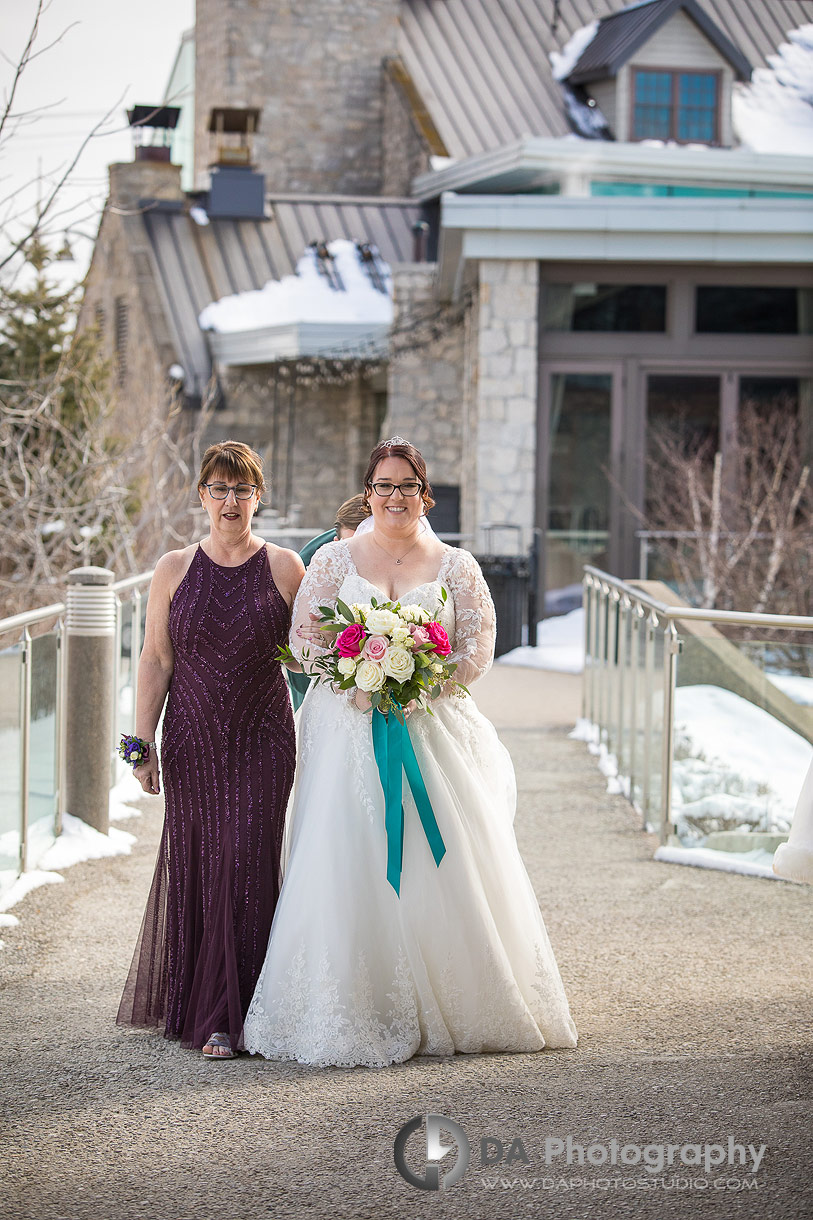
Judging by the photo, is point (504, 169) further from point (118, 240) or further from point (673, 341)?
point (118, 240)

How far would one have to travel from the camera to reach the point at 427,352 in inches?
723

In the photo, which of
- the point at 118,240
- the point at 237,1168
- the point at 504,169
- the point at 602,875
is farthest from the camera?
the point at 118,240

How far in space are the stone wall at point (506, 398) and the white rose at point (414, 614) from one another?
1083 centimetres

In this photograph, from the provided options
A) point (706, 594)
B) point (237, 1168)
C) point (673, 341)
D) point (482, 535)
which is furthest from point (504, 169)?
point (237, 1168)

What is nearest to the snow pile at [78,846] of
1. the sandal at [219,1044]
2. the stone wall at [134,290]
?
the sandal at [219,1044]

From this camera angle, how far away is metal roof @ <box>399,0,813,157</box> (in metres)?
23.9

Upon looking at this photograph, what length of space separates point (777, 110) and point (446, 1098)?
22.1m

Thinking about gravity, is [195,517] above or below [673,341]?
below

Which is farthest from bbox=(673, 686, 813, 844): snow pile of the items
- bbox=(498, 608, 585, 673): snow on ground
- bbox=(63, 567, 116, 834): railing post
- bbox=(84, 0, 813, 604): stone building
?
bbox=(84, 0, 813, 604): stone building

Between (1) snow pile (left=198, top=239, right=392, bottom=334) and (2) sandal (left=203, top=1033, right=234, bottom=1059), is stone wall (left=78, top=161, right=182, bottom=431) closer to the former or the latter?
(1) snow pile (left=198, top=239, right=392, bottom=334)

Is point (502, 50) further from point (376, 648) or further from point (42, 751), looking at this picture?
point (376, 648)

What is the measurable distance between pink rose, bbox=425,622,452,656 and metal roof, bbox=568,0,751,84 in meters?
19.8

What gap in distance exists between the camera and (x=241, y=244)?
22250mm

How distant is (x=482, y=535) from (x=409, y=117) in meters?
12.4
